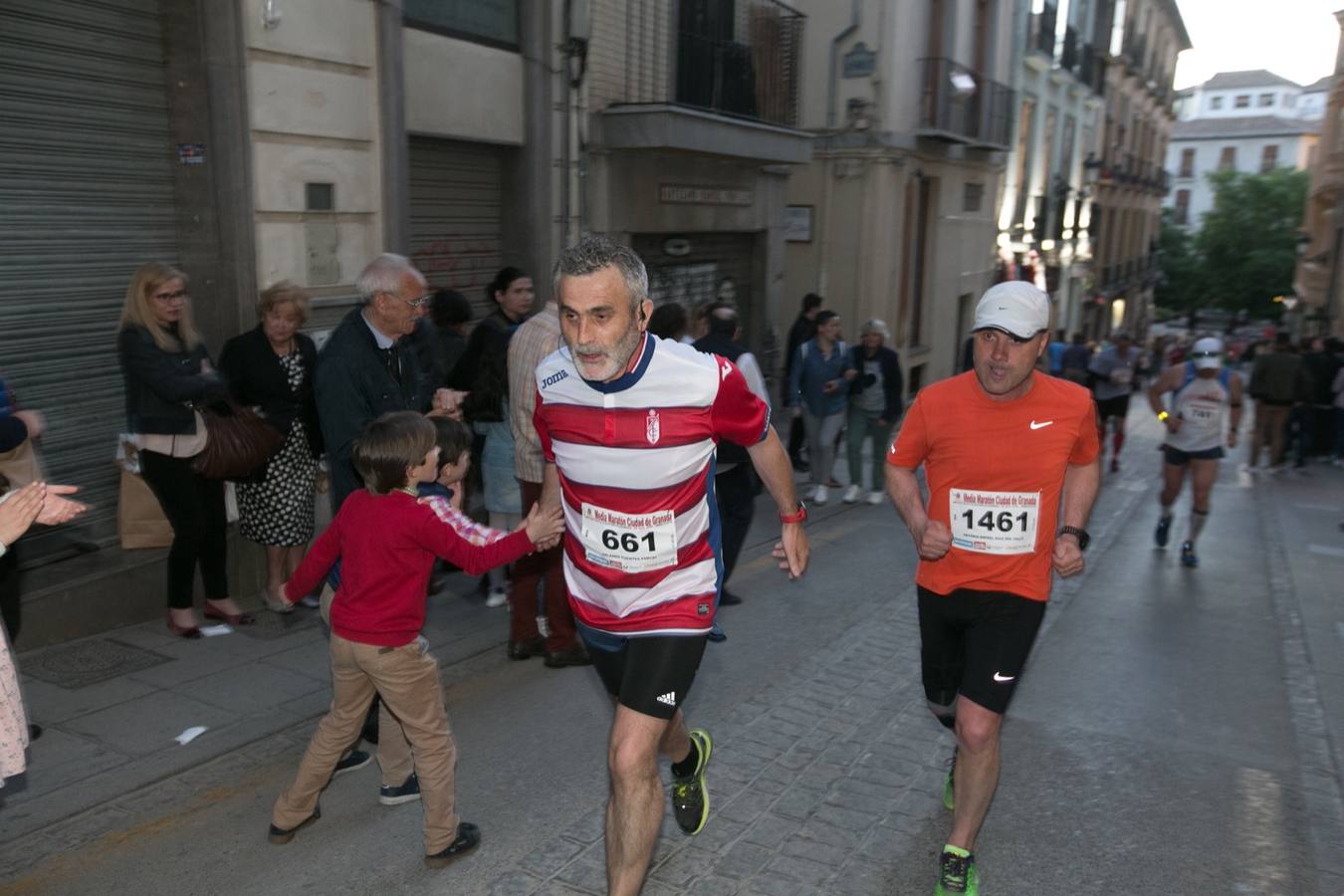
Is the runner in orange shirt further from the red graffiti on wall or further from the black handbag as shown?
the red graffiti on wall

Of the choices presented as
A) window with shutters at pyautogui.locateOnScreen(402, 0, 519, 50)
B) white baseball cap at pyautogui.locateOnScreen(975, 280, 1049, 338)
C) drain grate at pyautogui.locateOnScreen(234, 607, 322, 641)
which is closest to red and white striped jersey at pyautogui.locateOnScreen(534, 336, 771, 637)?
white baseball cap at pyautogui.locateOnScreen(975, 280, 1049, 338)

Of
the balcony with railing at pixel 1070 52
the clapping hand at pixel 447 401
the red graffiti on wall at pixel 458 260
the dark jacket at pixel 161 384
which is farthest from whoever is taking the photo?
the balcony with railing at pixel 1070 52

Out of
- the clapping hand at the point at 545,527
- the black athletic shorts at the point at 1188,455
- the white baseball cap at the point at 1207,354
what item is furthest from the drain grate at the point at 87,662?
the white baseball cap at the point at 1207,354

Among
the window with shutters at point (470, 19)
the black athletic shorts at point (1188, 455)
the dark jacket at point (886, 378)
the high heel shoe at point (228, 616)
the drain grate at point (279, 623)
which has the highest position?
the window with shutters at point (470, 19)

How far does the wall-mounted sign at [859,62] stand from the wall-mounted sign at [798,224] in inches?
90.4

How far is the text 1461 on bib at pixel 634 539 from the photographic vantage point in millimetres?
3361

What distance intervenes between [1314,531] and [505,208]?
8.96 meters

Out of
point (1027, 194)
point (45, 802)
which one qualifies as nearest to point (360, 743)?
point (45, 802)

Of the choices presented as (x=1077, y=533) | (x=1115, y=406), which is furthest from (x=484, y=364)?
(x=1115, y=406)

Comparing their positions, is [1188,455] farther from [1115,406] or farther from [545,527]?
[545,527]

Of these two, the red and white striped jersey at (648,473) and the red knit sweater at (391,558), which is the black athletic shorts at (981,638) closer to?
the red and white striped jersey at (648,473)

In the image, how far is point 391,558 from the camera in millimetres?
3584

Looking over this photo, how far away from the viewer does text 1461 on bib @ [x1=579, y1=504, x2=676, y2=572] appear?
3.36 meters

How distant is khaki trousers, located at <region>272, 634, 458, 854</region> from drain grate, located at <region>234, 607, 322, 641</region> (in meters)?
2.30
